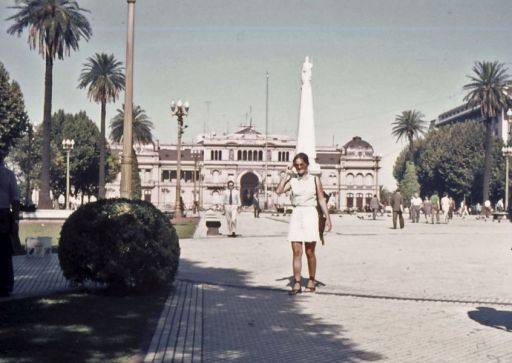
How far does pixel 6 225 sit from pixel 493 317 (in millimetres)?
5349

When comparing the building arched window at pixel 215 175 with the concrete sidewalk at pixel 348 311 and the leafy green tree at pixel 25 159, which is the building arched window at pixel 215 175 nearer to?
the leafy green tree at pixel 25 159

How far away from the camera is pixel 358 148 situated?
123 meters

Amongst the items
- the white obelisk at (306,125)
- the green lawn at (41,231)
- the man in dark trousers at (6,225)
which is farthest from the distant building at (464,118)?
the man in dark trousers at (6,225)

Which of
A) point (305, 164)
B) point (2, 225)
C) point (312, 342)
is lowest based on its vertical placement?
point (312, 342)

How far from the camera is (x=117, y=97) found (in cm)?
5616

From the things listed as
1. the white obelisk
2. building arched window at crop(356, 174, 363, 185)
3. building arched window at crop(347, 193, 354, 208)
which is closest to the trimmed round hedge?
the white obelisk

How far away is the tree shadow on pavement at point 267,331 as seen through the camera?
4.99 metres

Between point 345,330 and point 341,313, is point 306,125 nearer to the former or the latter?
point 341,313

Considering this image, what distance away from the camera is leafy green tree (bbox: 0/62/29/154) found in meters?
43.0

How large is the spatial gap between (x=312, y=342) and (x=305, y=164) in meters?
3.32

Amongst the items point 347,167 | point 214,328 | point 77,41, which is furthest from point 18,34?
point 347,167

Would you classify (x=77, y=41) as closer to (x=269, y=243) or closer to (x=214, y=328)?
(x=269, y=243)

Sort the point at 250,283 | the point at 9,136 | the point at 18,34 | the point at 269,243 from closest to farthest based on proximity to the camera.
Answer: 1. the point at 250,283
2. the point at 269,243
3. the point at 18,34
4. the point at 9,136

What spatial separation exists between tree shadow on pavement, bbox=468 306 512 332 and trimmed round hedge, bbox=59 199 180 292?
3478mm
